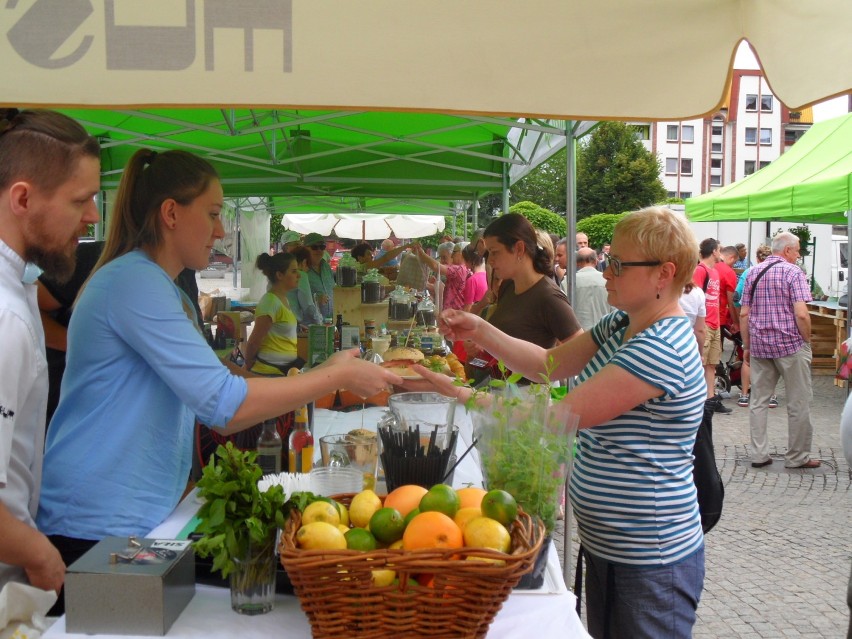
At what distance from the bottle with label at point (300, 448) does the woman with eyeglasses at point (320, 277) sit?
7.50 metres

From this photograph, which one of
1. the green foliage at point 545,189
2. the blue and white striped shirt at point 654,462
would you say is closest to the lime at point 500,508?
the blue and white striped shirt at point 654,462

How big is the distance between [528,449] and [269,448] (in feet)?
3.12

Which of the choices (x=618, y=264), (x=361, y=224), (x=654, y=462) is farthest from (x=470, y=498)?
(x=361, y=224)

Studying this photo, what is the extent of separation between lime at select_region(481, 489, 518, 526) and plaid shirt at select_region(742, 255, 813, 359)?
6362mm

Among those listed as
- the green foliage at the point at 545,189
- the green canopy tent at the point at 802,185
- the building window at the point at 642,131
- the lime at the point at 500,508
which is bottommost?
the lime at the point at 500,508

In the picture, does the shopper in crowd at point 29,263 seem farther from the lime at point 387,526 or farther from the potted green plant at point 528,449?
the potted green plant at point 528,449

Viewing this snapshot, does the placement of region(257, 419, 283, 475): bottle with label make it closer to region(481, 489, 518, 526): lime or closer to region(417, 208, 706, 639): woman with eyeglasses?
region(417, 208, 706, 639): woman with eyeglasses

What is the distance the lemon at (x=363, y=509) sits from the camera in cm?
162

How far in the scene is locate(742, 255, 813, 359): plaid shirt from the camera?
7.15 m

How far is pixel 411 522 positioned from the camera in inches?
58.4

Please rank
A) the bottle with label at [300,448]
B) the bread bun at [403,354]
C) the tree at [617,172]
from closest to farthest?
the bottle with label at [300,448], the bread bun at [403,354], the tree at [617,172]

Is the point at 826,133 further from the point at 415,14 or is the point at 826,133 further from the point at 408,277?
the point at 415,14

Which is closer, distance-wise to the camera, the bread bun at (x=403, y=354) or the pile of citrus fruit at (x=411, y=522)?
the pile of citrus fruit at (x=411, y=522)

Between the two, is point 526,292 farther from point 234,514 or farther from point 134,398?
point 234,514
